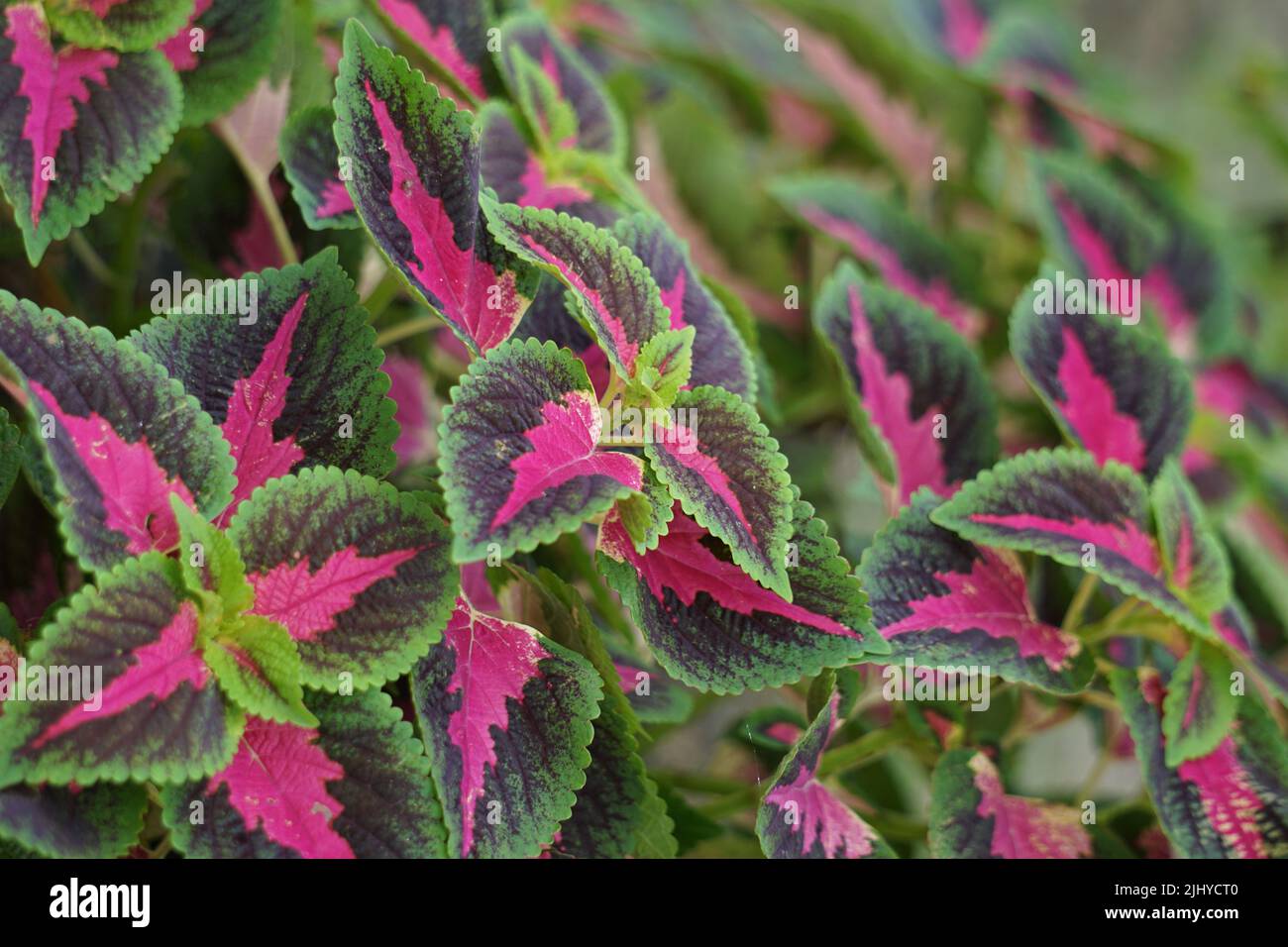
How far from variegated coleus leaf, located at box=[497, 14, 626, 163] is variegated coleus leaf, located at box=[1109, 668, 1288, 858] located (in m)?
0.49

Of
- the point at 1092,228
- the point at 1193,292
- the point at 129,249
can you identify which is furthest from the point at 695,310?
the point at 1193,292

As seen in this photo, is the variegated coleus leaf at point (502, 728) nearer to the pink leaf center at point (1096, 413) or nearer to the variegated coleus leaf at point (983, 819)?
the variegated coleus leaf at point (983, 819)

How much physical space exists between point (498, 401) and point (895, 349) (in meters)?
0.38

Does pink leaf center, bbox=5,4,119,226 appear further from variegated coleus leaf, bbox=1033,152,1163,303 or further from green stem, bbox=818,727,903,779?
variegated coleus leaf, bbox=1033,152,1163,303

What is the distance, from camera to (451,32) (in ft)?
2.83

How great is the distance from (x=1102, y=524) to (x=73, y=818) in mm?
582

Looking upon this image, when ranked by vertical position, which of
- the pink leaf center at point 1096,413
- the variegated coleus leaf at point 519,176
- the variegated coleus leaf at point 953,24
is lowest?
the pink leaf center at point 1096,413

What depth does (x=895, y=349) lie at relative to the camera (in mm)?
889

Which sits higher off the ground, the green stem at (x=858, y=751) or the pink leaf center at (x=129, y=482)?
the pink leaf center at (x=129, y=482)

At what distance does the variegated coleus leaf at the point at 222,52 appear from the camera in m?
0.76

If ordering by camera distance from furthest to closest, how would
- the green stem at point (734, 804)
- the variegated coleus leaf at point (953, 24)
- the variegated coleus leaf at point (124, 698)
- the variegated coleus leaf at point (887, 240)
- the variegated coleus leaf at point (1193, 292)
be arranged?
the variegated coleus leaf at point (953, 24) < the variegated coleus leaf at point (1193, 292) < the variegated coleus leaf at point (887, 240) < the green stem at point (734, 804) < the variegated coleus leaf at point (124, 698)

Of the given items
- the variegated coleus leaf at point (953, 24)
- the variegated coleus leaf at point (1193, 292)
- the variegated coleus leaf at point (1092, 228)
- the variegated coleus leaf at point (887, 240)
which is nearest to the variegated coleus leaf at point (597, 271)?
the variegated coleus leaf at point (887, 240)

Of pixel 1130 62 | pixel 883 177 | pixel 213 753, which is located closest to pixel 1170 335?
pixel 883 177

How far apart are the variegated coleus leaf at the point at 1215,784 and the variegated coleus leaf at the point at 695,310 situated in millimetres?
299
